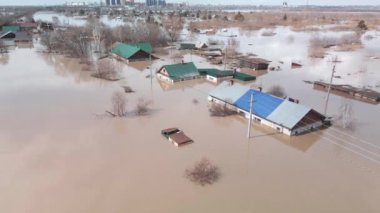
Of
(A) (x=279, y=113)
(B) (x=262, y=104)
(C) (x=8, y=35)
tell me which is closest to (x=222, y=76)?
(B) (x=262, y=104)

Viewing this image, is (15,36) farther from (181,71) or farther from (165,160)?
(165,160)

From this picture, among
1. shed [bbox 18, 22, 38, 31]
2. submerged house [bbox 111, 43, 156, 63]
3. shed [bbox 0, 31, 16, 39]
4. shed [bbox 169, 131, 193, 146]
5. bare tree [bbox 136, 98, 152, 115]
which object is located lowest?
shed [bbox 169, 131, 193, 146]

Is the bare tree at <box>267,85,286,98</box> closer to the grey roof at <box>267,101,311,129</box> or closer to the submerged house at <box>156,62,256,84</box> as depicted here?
the submerged house at <box>156,62,256,84</box>

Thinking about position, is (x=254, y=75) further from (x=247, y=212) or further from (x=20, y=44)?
(x=20, y=44)

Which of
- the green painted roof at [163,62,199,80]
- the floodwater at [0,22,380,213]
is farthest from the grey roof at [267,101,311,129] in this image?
the green painted roof at [163,62,199,80]

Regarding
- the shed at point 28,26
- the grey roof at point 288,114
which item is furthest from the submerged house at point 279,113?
the shed at point 28,26

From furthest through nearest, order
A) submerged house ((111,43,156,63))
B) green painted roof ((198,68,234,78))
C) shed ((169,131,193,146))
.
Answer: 1. submerged house ((111,43,156,63))
2. green painted roof ((198,68,234,78))
3. shed ((169,131,193,146))
